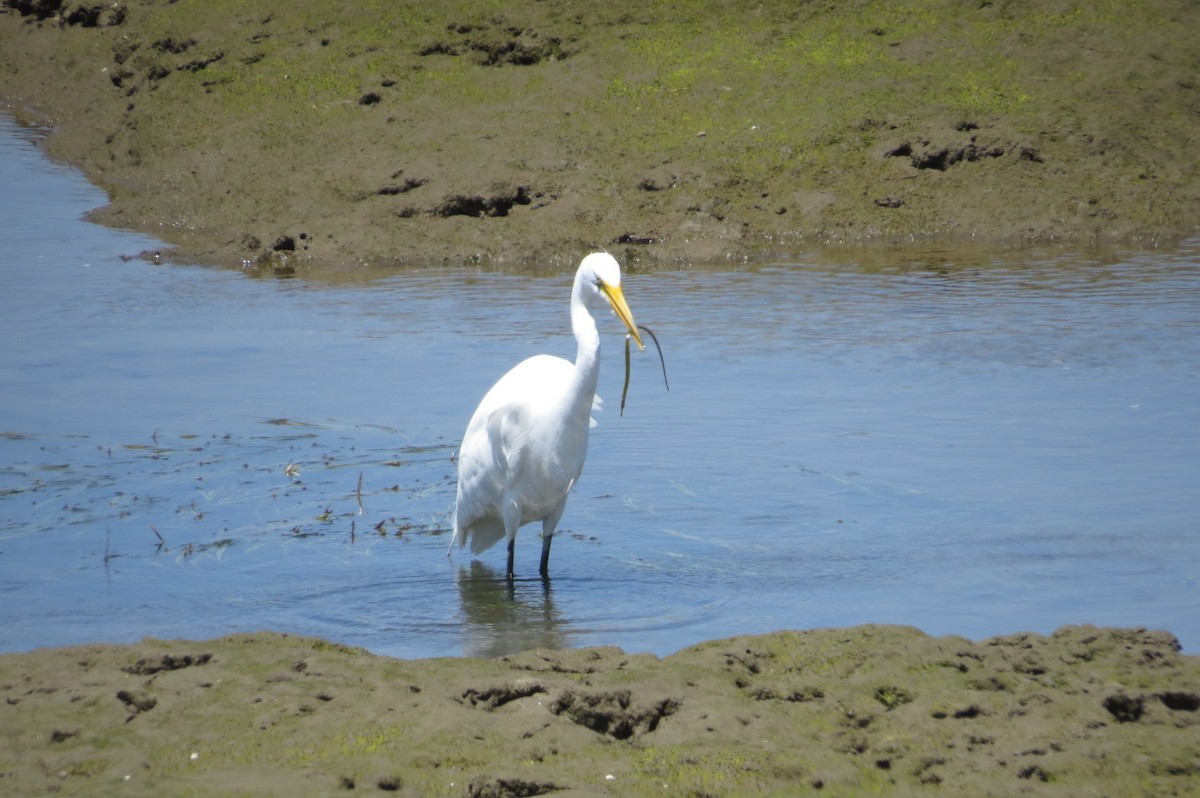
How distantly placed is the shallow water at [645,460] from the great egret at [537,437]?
0.88 feet

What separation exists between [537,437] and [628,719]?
217 centimetres

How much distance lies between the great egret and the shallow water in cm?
27

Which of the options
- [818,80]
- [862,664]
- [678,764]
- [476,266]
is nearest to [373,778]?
[678,764]

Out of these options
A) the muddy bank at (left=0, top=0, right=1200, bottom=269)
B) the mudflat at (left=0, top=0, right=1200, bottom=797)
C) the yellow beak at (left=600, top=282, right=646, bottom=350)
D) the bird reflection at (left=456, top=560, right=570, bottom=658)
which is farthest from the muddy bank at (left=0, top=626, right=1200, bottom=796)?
the muddy bank at (left=0, top=0, right=1200, bottom=269)

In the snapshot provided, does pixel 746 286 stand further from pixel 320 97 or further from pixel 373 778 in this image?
pixel 373 778

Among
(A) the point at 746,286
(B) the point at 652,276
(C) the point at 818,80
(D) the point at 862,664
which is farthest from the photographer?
(C) the point at 818,80

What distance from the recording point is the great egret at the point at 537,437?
5223 mm

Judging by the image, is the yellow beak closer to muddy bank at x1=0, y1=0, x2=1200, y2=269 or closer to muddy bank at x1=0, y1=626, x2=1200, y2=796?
muddy bank at x1=0, y1=626, x2=1200, y2=796

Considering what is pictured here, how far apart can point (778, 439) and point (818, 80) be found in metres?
8.81

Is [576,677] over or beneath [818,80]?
beneath

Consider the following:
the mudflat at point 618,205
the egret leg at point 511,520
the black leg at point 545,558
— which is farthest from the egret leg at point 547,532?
the mudflat at point 618,205

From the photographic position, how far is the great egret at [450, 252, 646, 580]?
17.1 feet

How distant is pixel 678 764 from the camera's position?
3.16m

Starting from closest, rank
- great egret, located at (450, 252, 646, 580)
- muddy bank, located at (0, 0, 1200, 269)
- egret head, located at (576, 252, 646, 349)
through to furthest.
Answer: egret head, located at (576, 252, 646, 349), great egret, located at (450, 252, 646, 580), muddy bank, located at (0, 0, 1200, 269)
